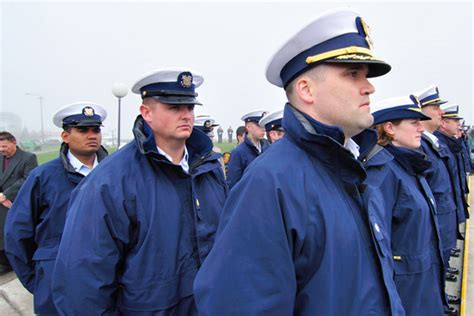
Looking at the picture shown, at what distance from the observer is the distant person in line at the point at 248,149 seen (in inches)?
246

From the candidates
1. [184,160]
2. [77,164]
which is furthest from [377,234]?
[77,164]

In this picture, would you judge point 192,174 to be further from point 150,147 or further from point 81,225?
point 81,225

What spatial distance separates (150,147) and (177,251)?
2.13 ft

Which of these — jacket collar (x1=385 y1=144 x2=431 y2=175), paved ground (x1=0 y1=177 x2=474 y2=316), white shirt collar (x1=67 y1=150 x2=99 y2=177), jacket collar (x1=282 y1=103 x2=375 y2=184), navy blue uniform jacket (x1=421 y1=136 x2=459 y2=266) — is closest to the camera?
jacket collar (x1=282 y1=103 x2=375 y2=184)

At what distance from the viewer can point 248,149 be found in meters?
6.40

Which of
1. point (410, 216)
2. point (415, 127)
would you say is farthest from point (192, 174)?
point (415, 127)

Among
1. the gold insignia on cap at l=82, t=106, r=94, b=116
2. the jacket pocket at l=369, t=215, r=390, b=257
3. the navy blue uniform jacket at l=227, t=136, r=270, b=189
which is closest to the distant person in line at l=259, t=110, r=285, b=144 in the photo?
the navy blue uniform jacket at l=227, t=136, r=270, b=189

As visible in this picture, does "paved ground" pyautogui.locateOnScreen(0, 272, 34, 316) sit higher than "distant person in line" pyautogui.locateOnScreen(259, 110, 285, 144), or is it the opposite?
"distant person in line" pyautogui.locateOnScreen(259, 110, 285, 144)

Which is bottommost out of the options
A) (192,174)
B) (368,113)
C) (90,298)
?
(90,298)

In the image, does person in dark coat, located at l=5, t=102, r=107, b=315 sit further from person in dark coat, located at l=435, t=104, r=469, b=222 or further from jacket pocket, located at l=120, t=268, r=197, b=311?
person in dark coat, located at l=435, t=104, r=469, b=222

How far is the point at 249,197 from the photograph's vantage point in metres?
1.24

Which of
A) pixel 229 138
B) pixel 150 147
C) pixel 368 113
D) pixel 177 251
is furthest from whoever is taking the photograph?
pixel 229 138

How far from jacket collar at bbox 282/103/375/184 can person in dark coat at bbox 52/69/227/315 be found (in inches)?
40.8

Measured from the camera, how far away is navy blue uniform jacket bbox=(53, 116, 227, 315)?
6.25 ft
